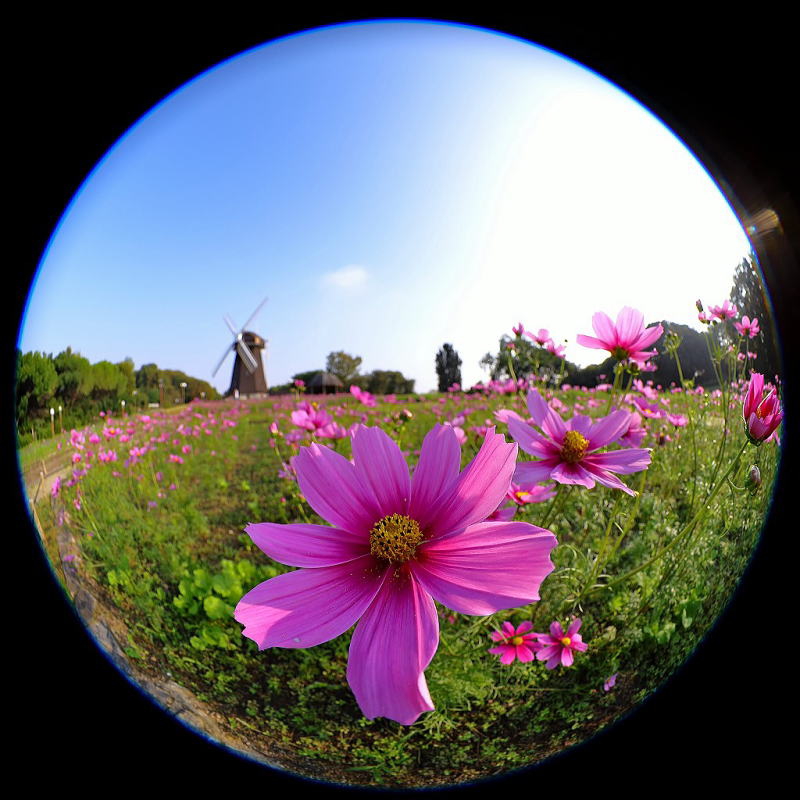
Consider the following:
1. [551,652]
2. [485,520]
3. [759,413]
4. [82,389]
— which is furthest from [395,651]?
[82,389]

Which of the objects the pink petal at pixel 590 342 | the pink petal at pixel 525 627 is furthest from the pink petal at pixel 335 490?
the pink petal at pixel 525 627

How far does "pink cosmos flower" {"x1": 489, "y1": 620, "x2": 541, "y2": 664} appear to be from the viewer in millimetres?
897

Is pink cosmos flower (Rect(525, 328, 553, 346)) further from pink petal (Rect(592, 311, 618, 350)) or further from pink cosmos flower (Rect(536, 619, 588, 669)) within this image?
pink cosmos flower (Rect(536, 619, 588, 669))

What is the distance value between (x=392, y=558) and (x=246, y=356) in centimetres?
47

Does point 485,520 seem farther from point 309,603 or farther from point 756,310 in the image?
point 756,310

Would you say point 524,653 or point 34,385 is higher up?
point 34,385

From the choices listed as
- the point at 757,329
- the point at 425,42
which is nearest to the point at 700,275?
the point at 757,329

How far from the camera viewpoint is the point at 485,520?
733 millimetres

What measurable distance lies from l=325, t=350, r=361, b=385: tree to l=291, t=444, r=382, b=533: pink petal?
27cm

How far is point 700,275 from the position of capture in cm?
86

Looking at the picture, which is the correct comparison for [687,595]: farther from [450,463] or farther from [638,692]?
[450,463]

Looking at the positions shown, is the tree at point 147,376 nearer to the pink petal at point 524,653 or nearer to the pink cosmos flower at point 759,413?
the pink petal at point 524,653

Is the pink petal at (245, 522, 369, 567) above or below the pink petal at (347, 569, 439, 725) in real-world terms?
above

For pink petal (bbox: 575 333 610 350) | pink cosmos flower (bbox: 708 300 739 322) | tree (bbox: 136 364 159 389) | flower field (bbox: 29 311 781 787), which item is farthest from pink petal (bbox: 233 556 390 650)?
pink cosmos flower (bbox: 708 300 739 322)
